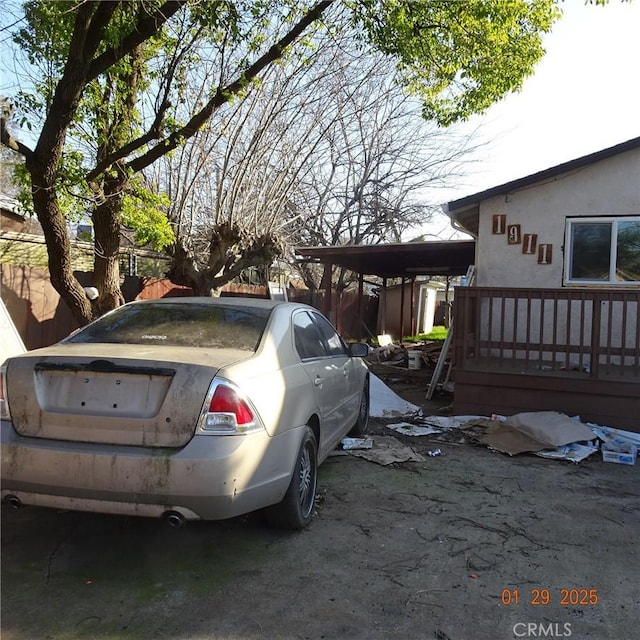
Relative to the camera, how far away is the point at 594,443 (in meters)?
6.17

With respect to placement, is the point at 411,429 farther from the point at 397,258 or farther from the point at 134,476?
the point at 397,258

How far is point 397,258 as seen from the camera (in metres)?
14.7

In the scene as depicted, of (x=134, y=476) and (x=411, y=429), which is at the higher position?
(x=134, y=476)

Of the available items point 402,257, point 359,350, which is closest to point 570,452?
point 359,350

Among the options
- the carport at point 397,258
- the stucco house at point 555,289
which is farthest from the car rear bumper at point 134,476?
the carport at point 397,258

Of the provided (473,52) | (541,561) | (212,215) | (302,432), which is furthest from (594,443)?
(212,215)

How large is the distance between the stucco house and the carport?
2557mm

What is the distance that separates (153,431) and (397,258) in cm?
1219

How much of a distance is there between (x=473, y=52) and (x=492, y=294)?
3479 millimetres

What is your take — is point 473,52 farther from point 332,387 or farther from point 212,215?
point 212,215

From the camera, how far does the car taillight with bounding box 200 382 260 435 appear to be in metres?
3.02

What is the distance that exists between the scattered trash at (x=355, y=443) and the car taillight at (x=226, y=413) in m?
2.84

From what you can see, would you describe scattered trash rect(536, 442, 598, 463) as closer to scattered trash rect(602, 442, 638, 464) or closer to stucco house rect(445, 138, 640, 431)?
scattered trash rect(602, 442, 638, 464)
